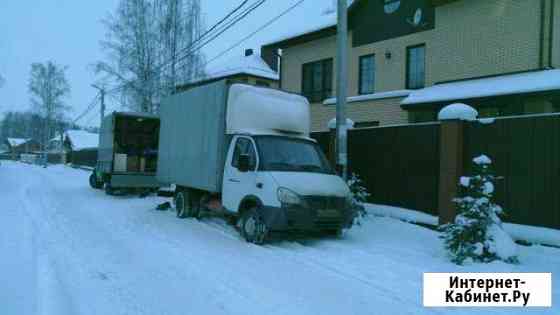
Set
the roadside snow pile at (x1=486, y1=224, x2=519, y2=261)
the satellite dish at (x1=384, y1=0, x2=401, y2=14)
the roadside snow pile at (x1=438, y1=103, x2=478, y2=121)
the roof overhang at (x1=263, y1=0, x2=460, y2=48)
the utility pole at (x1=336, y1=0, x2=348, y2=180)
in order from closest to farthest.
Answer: the roadside snow pile at (x1=486, y1=224, x2=519, y2=261) → the roadside snow pile at (x1=438, y1=103, x2=478, y2=121) → the utility pole at (x1=336, y1=0, x2=348, y2=180) → the satellite dish at (x1=384, y1=0, x2=401, y2=14) → the roof overhang at (x1=263, y1=0, x2=460, y2=48)

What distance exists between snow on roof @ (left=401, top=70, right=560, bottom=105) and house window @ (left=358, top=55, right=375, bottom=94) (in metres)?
3.17

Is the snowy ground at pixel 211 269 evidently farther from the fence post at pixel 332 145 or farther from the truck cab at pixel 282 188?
the fence post at pixel 332 145

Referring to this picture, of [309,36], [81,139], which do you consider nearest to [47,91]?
[81,139]

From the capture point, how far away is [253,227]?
830cm

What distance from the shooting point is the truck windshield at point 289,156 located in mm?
8445

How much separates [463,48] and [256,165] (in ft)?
32.8

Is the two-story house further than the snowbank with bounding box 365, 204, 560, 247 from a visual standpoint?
Yes

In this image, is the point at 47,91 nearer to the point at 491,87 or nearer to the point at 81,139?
the point at 81,139

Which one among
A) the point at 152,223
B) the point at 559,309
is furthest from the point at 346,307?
the point at 152,223

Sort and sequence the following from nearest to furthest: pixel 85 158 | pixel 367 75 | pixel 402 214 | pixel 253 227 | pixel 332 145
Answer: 1. pixel 253 227
2. pixel 402 214
3. pixel 332 145
4. pixel 367 75
5. pixel 85 158

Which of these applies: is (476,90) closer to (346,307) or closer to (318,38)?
(318,38)

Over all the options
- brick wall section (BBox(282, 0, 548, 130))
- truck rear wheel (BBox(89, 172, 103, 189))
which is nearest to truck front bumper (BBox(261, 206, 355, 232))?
brick wall section (BBox(282, 0, 548, 130))

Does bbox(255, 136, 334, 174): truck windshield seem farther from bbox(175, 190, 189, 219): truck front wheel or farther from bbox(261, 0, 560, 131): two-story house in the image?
bbox(261, 0, 560, 131): two-story house

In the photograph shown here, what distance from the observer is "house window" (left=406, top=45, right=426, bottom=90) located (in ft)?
53.5
